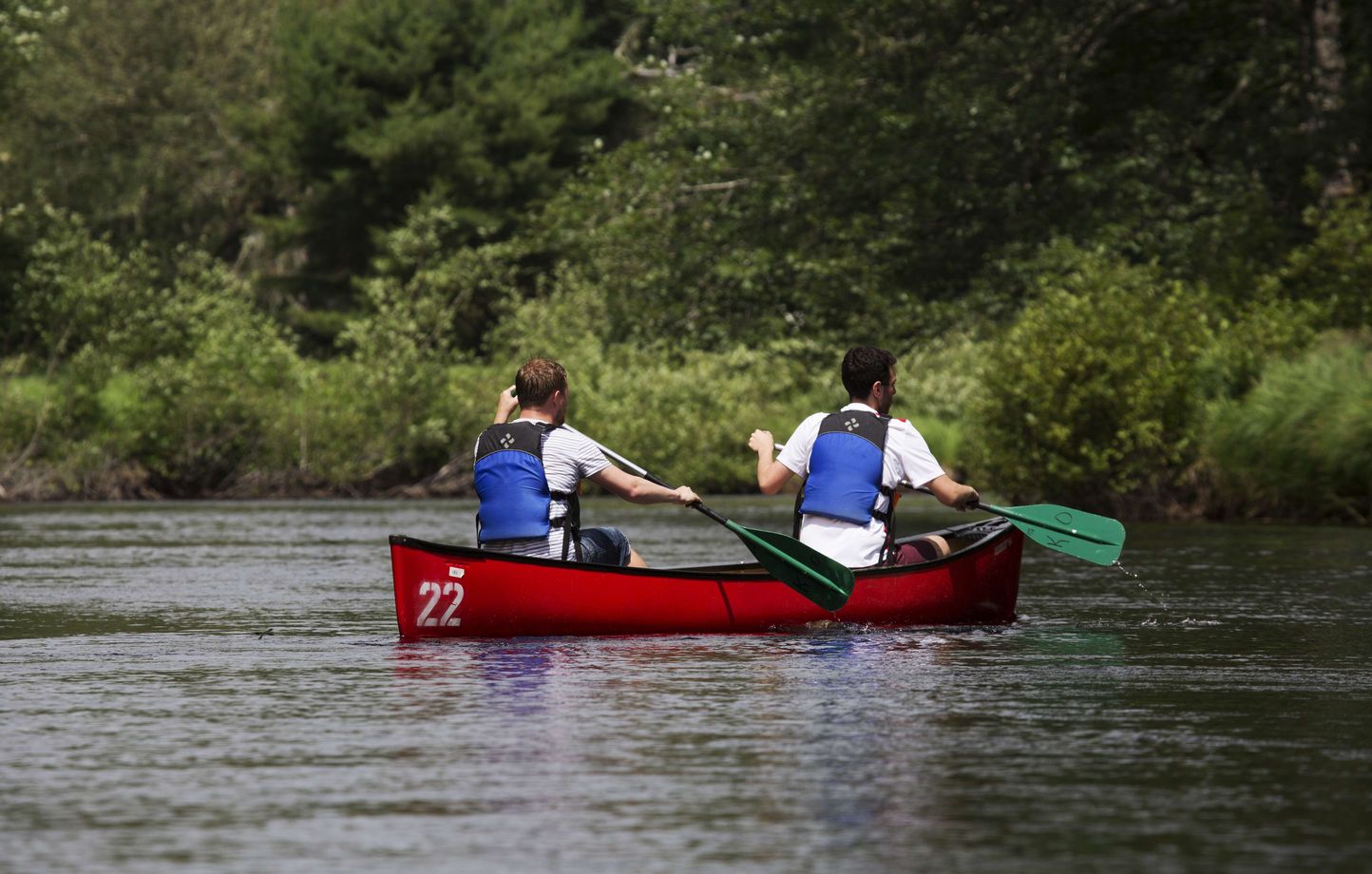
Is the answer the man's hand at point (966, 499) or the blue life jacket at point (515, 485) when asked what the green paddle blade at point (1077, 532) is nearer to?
the man's hand at point (966, 499)

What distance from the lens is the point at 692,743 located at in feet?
26.5

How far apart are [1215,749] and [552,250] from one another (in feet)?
155

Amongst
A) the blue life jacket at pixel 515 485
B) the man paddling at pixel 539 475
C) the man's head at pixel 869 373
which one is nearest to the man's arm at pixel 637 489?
the man paddling at pixel 539 475

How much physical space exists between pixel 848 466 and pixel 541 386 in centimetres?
174

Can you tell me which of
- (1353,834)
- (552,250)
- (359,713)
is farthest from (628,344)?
(1353,834)

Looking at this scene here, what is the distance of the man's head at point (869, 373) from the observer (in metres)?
12.6

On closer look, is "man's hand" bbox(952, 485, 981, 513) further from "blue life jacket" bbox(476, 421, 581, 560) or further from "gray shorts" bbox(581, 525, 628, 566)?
"blue life jacket" bbox(476, 421, 581, 560)

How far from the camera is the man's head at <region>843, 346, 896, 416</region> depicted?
495 inches

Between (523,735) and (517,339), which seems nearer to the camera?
(523,735)

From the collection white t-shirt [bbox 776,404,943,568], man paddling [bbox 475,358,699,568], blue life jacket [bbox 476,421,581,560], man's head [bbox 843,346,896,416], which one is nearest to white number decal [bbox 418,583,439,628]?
man paddling [bbox 475,358,699,568]

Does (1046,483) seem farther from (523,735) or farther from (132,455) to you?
(523,735)

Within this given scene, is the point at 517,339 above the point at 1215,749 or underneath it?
above

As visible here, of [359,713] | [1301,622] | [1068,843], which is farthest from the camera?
[1301,622]

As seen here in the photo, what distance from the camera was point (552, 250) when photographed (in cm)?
5472
